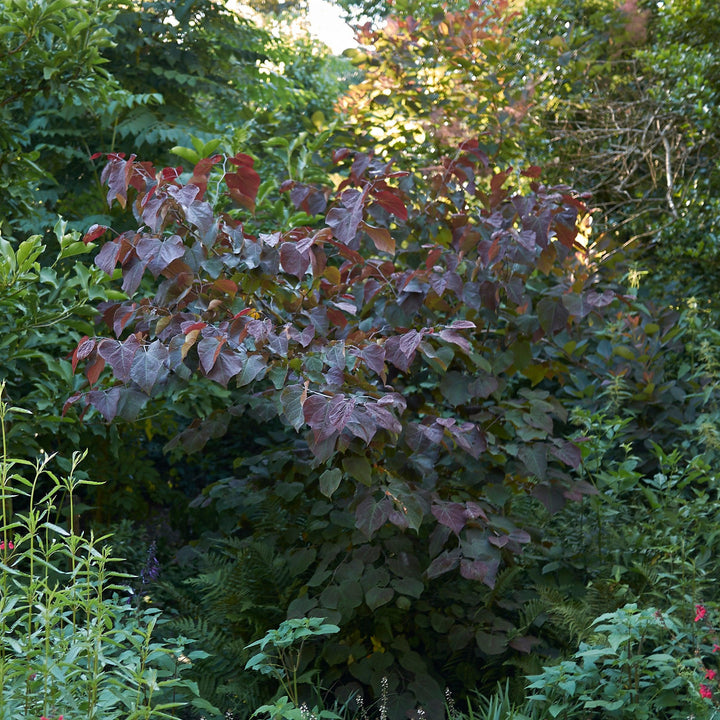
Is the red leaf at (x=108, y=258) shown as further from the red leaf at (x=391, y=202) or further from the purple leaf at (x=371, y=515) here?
the purple leaf at (x=371, y=515)

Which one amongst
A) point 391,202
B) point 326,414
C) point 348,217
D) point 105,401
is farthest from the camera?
point 391,202

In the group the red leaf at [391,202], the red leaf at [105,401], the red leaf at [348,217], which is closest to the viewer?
the red leaf at [105,401]

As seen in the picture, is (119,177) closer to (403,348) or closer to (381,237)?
(381,237)

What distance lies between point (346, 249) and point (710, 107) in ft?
10.8

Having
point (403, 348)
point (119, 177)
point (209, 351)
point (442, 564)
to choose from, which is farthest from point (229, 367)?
point (442, 564)

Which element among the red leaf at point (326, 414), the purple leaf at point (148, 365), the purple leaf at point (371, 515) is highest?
the purple leaf at point (148, 365)

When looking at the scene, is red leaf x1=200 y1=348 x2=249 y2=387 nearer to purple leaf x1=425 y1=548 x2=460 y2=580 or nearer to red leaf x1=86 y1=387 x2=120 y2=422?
red leaf x1=86 y1=387 x2=120 y2=422

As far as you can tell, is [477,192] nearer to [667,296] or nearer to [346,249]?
[346,249]

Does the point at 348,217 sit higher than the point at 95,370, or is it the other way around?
the point at 348,217

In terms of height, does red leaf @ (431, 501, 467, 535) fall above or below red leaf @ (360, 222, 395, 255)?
below

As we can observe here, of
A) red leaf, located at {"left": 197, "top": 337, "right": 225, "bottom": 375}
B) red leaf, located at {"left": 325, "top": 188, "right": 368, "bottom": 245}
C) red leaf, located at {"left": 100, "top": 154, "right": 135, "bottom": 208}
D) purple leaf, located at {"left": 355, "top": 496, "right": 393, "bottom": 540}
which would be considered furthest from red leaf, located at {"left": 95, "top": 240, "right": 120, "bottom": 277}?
purple leaf, located at {"left": 355, "top": 496, "right": 393, "bottom": 540}

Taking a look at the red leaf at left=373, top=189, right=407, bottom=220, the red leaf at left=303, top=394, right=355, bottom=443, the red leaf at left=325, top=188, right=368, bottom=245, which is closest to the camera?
the red leaf at left=303, top=394, right=355, bottom=443

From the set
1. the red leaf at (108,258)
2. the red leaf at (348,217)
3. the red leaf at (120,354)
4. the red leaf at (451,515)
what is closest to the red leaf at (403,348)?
the red leaf at (348,217)

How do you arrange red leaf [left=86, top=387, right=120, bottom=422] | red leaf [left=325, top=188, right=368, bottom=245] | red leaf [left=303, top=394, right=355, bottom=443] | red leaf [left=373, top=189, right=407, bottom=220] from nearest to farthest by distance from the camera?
red leaf [left=303, top=394, right=355, bottom=443] < red leaf [left=86, top=387, right=120, bottom=422] < red leaf [left=325, top=188, right=368, bottom=245] < red leaf [left=373, top=189, right=407, bottom=220]
